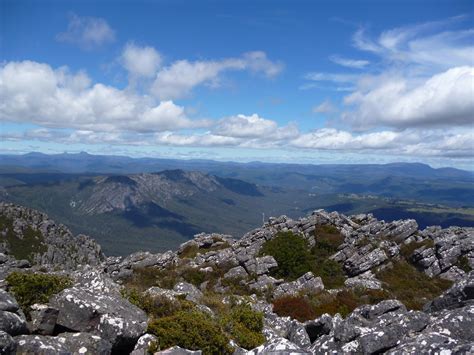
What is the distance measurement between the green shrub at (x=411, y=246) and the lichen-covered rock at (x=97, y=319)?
4619 centimetres

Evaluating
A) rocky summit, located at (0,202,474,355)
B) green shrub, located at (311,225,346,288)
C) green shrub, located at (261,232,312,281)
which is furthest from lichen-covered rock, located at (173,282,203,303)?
green shrub, located at (261,232,312,281)

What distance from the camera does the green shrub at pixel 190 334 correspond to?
535 inches

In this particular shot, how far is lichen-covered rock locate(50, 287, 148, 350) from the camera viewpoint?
12.6 meters

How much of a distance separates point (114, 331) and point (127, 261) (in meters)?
50.6

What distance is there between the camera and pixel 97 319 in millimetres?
12836

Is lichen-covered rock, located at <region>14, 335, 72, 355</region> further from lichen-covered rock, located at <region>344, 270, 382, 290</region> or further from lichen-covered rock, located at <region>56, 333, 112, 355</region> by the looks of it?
lichen-covered rock, located at <region>344, 270, 382, 290</region>

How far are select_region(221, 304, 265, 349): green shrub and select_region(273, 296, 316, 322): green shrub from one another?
917 centimetres

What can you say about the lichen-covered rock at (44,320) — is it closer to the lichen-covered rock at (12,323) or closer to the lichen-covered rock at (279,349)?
the lichen-covered rock at (12,323)

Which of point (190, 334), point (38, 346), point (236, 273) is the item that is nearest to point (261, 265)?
point (236, 273)

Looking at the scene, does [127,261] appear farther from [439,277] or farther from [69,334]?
[69,334]

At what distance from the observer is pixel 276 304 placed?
2892 cm

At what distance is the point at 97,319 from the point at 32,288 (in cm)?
364

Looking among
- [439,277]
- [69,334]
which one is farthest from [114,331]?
[439,277]

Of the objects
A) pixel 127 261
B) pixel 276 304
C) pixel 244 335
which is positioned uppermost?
pixel 244 335
